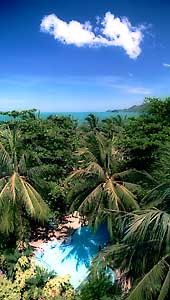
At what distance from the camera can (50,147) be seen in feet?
52.8

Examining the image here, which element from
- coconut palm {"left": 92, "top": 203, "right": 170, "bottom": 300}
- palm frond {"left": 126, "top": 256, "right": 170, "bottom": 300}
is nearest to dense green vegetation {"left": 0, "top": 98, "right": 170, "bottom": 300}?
coconut palm {"left": 92, "top": 203, "right": 170, "bottom": 300}

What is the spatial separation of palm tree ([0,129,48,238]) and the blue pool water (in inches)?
54.9

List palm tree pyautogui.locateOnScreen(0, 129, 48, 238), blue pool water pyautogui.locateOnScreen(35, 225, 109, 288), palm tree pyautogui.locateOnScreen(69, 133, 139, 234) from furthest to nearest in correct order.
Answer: palm tree pyautogui.locateOnScreen(69, 133, 139, 234)
palm tree pyautogui.locateOnScreen(0, 129, 48, 238)
blue pool water pyautogui.locateOnScreen(35, 225, 109, 288)

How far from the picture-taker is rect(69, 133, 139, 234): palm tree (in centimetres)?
1305

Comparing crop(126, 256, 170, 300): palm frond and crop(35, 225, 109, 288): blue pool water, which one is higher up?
crop(126, 256, 170, 300): palm frond

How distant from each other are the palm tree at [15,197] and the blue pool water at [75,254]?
1.40m

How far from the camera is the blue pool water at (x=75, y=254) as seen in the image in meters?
12.8

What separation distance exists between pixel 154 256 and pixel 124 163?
7471 millimetres

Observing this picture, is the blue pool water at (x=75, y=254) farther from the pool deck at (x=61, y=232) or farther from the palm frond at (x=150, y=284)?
the palm frond at (x=150, y=284)

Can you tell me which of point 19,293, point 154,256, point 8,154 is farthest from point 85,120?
point 154,256

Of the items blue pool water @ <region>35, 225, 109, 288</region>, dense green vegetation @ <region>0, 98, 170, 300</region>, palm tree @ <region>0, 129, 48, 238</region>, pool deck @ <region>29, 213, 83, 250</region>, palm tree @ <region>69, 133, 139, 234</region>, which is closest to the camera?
dense green vegetation @ <region>0, 98, 170, 300</region>

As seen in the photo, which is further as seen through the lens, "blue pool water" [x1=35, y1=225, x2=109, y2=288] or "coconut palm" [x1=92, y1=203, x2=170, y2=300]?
"blue pool water" [x1=35, y1=225, x2=109, y2=288]

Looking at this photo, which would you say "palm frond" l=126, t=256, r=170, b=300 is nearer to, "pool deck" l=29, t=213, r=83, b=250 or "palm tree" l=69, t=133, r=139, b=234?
"palm tree" l=69, t=133, r=139, b=234

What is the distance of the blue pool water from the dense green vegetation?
0.67m
